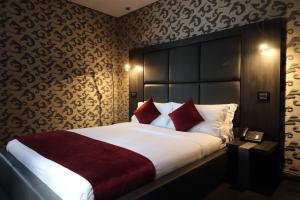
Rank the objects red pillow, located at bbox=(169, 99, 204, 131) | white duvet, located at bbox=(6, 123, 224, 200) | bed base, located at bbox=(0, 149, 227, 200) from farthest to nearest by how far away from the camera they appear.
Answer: red pillow, located at bbox=(169, 99, 204, 131)
bed base, located at bbox=(0, 149, 227, 200)
white duvet, located at bbox=(6, 123, 224, 200)

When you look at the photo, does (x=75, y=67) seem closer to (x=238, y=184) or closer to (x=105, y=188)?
(x=105, y=188)

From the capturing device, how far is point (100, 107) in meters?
4.34

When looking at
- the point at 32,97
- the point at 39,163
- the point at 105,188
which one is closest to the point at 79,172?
the point at 105,188

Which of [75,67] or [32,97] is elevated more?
[75,67]

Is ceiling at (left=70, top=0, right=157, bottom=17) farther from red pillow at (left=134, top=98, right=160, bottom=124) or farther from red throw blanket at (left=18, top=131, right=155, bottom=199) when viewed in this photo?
red throw blanket at (left=18, top=131, right=155, bottom=199)

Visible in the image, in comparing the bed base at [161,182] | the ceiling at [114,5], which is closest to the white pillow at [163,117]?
the bed base at [161,182]

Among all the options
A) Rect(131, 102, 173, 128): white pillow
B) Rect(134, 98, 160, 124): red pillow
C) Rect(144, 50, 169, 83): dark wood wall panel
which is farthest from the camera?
Rect(144, 50, 169, 83): dark wood wall panel

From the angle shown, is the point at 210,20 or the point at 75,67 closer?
the point at 210,20

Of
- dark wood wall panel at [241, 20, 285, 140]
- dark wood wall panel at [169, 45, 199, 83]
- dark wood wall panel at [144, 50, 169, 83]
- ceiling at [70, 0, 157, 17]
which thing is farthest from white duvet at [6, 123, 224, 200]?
ceiling at [70, 0, 157, 17]

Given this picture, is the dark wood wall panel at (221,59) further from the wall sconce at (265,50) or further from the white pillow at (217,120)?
the white pillow at (217,120)

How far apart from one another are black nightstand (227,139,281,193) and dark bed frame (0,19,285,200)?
0.41ft

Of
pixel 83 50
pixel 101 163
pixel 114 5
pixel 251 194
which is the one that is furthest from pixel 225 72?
pixel 83 50

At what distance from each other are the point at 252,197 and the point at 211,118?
999mm

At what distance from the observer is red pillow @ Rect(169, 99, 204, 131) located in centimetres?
272
